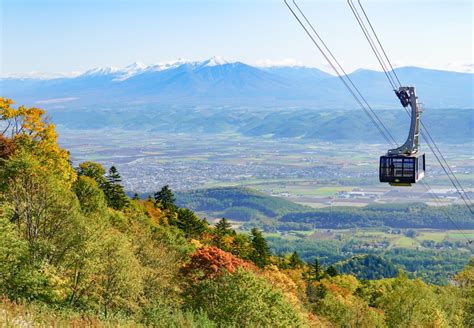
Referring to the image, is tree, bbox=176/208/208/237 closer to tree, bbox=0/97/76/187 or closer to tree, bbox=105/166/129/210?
tree, bbox=105/166/129/210

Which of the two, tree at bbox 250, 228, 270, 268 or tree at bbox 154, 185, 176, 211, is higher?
tree at bbox 154, 185, 176, 211

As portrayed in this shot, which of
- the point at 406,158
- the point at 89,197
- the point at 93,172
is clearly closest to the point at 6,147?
the point at 89,197

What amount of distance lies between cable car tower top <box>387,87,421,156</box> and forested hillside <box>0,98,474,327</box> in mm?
7856

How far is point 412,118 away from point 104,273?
47.4 ft

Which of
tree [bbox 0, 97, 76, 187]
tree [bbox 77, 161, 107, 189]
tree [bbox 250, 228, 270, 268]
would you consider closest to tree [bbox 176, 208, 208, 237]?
tree [bbox 250, 228, 270, 268]

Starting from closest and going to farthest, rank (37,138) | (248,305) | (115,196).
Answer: (248,305) → (37,138) → (115,196)

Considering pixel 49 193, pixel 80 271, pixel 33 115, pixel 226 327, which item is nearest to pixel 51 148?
pixel 33 115

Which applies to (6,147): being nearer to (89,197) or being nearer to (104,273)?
(89,197)

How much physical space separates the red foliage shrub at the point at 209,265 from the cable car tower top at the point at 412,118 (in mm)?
10467

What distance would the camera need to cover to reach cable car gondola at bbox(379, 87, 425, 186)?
84.9ft

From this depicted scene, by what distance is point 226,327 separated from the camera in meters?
24.0

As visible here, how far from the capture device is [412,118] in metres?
26.0

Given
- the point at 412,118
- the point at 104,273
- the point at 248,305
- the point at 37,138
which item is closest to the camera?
the point at 248,305

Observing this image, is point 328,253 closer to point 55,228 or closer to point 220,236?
point 220,236
